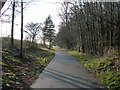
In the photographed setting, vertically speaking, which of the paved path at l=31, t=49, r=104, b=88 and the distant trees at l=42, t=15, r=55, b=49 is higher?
the distant trees at l=42, t=15, r=55, b=49

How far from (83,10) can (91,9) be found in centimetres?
419

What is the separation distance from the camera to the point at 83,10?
21.0 m

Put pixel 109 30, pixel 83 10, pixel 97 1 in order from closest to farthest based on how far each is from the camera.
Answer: pixel 109 30 < pixel 97 1 < pixel 83 10

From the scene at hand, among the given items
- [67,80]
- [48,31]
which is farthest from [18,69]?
[48,31]

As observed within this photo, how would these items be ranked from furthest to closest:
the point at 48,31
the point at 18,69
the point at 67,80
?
the point at 48,31, the point at 18,69, the point at 67,80

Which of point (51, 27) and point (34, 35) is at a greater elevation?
point (51, 27)

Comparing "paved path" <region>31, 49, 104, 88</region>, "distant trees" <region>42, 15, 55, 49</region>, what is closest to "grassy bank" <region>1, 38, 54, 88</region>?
"paved path" <region>31, 49, 104, 88</region>

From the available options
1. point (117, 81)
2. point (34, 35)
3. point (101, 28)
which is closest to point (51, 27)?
point (34, 35)

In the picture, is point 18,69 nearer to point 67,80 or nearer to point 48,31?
point 67,80

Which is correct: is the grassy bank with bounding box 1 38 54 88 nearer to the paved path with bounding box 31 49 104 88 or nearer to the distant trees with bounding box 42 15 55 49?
the paved path with bounding box 31 49 104 88

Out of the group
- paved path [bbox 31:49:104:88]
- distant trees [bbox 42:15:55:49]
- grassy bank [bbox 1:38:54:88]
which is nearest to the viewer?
paved path [bbox 31:49:104:88]

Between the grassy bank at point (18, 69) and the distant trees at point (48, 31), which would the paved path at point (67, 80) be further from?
the distant trees at point (48, 31)

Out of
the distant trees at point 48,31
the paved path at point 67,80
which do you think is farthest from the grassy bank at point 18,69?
the distant trees at point 48,31

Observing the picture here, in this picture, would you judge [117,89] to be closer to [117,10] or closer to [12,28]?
[117,10]
